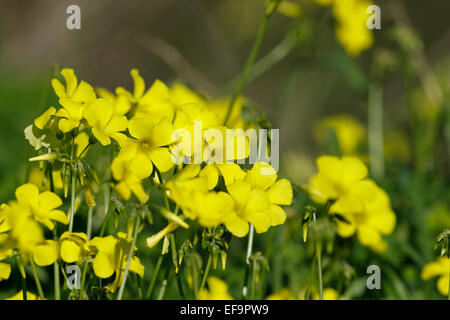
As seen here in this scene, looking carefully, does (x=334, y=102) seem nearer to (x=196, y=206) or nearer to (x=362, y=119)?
(x=362, y=119)

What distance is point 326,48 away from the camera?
5.07 meters

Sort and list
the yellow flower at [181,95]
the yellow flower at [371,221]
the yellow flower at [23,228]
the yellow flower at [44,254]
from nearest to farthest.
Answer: the yellow flower at [23,228] < the yellow flower at [44,254] < the yellow flower at [371,221] < the yellow flower at [181,95]

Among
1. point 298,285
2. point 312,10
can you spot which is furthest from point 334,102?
point 298,285

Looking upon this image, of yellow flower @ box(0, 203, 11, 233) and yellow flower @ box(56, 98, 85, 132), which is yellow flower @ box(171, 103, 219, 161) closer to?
yellow flower @ box(56, 98, 85, 132)

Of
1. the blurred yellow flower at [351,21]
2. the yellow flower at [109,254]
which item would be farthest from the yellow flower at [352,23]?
the yellow flower at [109,254]

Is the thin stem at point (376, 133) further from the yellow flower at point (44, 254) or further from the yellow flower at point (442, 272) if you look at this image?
the yellow flower at point (44, 254)

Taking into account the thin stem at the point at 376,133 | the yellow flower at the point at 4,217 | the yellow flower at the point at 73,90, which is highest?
the thin stem at the point at 376,133

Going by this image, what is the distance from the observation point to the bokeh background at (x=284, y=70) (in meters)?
2.13

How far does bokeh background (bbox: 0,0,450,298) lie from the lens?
2129 mm

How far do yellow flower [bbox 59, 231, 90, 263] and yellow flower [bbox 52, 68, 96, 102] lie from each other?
277mm

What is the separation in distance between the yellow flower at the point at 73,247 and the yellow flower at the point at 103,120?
200 millimetres

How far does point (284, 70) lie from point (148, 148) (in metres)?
5.27

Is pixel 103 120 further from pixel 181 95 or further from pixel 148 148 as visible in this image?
pixel 181 95
